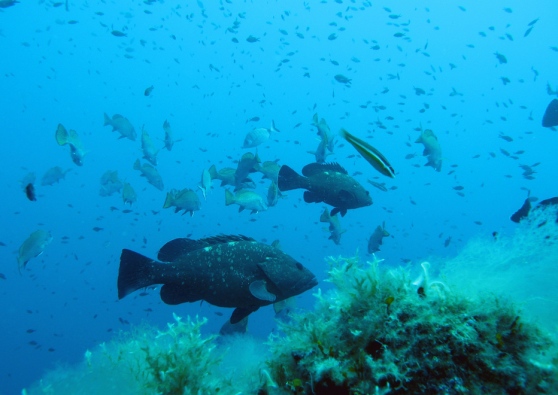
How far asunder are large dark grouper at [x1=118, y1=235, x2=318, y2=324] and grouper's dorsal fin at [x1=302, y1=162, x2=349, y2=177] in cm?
240

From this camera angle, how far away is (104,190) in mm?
14719

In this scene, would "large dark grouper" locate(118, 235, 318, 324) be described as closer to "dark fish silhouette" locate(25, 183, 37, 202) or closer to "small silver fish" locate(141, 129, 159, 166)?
"dark fish silhouette" locate(25, 183, 37, 202)

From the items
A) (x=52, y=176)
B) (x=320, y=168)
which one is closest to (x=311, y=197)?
(x=320, y=168)

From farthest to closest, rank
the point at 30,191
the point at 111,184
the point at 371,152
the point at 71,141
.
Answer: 1. the point at 111,184
2. the point at 71,141
3. the point at 30,191
4. the point at 371,152

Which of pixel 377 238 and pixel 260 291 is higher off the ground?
pixel 260 291

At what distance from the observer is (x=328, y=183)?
5.97m

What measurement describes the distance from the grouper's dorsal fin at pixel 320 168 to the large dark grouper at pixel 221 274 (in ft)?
7.89

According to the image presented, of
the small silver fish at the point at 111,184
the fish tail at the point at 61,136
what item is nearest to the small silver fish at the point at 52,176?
the small silver fish at the point at 111,184

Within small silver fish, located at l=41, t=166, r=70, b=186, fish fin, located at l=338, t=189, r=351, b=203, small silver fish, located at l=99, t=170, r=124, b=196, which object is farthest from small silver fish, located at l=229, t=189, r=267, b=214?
small silver fish, located at l=41, t=166, r=70, b=186

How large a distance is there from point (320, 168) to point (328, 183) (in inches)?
11.8

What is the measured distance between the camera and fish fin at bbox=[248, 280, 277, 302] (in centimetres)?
354

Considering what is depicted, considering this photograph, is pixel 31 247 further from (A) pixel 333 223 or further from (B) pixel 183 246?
A: (A) pixel 333 223

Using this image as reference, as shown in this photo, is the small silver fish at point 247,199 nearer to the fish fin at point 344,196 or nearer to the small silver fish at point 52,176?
the fish fin at point 344,196

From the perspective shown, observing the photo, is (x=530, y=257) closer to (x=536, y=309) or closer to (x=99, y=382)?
(x=536, y=309)
